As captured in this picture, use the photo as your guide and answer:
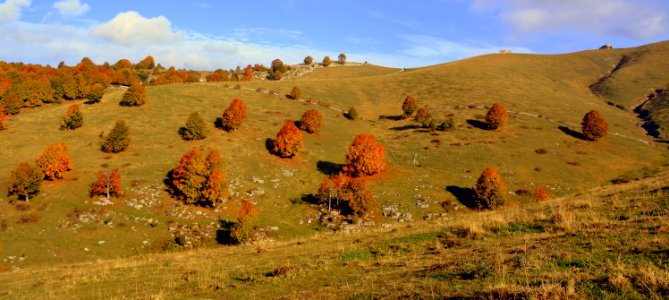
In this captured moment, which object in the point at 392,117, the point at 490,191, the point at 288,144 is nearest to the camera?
the point at 490,191

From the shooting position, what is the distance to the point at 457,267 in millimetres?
12031

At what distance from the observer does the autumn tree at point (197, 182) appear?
220 feet

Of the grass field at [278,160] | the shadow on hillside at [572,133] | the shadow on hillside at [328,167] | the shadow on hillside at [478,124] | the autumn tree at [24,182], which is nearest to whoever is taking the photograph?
the grass field at [278,160]

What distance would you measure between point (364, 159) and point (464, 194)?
22.0 meters

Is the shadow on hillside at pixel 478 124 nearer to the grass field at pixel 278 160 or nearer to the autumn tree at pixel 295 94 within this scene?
the grass field at pixel 278 160

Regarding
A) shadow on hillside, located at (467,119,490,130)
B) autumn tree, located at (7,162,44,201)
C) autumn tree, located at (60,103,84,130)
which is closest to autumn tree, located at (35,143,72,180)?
autumn tree, located at (7,162,44,201)

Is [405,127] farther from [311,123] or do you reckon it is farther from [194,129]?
[194,129]

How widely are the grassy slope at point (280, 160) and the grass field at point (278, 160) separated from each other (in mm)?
303

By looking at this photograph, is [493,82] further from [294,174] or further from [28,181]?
[28,181]

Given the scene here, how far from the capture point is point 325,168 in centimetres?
8712

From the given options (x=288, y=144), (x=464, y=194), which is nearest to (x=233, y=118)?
(x=288, y=144)

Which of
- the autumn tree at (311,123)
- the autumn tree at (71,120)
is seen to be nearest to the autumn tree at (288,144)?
the autumn tree at (311,123)

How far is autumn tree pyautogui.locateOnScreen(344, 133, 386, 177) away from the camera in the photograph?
81.4m

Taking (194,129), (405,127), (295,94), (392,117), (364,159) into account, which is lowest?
(364,159)
